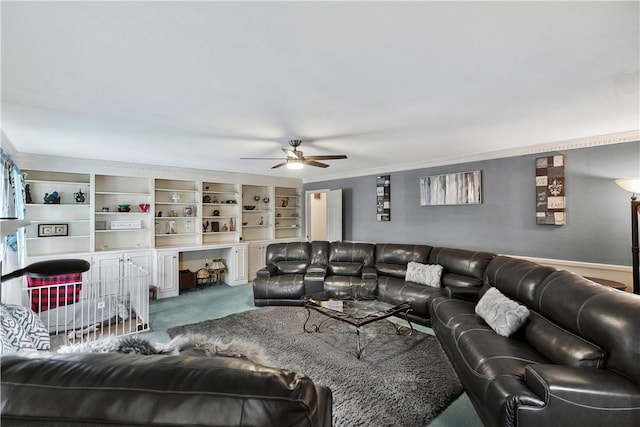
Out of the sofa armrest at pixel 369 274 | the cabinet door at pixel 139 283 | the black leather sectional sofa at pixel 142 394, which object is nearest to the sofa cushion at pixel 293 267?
the sofa armrest at pixel 369 274

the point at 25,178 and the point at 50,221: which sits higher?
the point at 25,178

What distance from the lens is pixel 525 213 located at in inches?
153

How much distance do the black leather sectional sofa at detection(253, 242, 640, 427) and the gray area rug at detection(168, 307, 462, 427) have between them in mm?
307

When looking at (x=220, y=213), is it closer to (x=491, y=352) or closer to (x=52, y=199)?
(x=52, y=199)

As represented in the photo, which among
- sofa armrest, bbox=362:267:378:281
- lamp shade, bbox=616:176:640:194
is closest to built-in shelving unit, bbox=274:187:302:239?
sofa armrest, bbox=362:267:378:281

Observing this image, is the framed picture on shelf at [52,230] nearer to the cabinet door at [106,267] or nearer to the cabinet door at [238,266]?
the cabinet door at [106,267]

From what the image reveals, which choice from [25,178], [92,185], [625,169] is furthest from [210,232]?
[625,169]

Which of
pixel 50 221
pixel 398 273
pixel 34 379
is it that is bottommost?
pixel 398 273

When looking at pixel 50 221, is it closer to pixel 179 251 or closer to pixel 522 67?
pixel 179 251

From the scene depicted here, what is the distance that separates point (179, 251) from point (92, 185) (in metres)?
1.73

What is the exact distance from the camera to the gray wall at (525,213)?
321cm

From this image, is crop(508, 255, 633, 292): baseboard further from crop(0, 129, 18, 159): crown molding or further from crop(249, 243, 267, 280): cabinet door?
crop(0, 129, 18, 159): crown molding

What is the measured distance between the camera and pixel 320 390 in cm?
99

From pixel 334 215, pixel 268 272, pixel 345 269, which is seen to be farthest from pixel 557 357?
pixel 334 215
